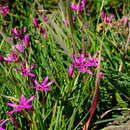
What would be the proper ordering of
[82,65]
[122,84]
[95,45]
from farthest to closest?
[95,45] < [122,84] < [82,65]

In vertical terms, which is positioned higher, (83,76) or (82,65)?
(82,65)

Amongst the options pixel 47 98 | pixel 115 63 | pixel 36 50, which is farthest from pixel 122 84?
pixel 36 50

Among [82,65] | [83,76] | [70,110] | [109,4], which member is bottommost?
[70,110]

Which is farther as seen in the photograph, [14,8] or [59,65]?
[14,8]

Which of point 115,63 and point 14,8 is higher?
point 14,8

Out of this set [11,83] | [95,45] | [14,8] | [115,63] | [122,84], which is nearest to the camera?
[11,83]

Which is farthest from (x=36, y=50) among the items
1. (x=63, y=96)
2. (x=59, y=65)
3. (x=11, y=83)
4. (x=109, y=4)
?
(x=109, y=4)

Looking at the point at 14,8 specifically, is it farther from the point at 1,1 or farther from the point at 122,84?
the point at 122,84

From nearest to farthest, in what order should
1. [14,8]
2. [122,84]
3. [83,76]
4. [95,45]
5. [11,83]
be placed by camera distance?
[11,83], [83,76], [122,84], [95,45], [14,8]

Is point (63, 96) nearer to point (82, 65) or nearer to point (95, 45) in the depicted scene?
point (82, 65)
